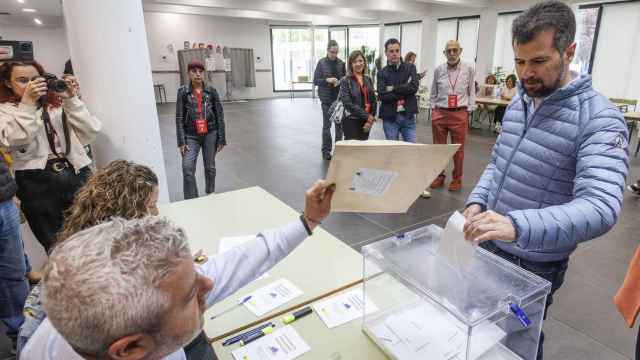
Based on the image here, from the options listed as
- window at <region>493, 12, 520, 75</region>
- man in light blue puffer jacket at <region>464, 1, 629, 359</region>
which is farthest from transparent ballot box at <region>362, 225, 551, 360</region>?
window at <region>493, 12, 520, 75</region>

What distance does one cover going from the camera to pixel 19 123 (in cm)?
197

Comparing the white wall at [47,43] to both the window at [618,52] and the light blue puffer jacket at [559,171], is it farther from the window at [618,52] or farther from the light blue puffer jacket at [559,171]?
the window at [618,52]

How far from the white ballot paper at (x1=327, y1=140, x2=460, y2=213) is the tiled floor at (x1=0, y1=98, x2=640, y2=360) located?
1.65 metres

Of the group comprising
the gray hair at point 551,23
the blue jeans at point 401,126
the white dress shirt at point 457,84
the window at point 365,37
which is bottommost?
the blue jeans at point 401,126

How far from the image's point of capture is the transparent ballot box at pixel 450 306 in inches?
38.2

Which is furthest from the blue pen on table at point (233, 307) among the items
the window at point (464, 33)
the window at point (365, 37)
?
the window at point (365, 37)

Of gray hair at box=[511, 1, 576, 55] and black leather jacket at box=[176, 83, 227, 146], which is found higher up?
gray hair at box=[511, 1, 576, 55]

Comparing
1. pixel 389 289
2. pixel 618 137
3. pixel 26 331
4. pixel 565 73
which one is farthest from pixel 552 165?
pixel 26 331

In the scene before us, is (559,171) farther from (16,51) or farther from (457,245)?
(16,51)

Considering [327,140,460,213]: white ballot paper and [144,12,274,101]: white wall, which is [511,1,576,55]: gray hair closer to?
[327,140,460,213]: white ballot paper

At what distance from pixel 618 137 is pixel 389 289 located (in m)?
0.79

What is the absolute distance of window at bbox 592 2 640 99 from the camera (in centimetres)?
821

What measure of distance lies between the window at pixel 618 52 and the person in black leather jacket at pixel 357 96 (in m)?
7.39

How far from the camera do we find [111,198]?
4.46 ft
